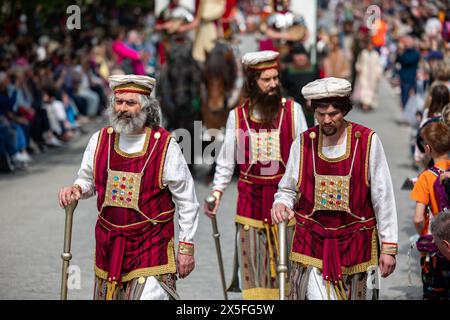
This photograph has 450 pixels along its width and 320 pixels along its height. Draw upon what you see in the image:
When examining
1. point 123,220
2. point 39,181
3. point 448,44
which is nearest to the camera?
point 123,220

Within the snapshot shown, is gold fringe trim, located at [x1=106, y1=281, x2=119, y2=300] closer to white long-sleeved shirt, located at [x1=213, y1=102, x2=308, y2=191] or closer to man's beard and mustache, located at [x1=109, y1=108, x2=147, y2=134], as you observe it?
man's beard and mustache, located at [x1=109, y1=108, x2=147, y2=134]

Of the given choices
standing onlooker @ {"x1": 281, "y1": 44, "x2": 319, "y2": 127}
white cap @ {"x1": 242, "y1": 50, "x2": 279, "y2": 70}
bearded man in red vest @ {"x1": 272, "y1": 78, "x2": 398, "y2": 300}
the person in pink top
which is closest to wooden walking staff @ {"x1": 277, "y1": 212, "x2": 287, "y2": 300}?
bearded man in red vest @ {"x1": 272, "y1": 78, "x2": 398, "y2": 300}

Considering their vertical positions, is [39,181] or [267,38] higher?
[267,38]

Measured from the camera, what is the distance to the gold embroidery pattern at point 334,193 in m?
6.23

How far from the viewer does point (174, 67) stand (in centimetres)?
1408

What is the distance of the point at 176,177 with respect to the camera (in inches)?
247

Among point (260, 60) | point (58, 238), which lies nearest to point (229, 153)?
point (260, 60)

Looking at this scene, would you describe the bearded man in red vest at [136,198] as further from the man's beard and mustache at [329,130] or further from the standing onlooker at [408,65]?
the standing onlooker at [408,65]

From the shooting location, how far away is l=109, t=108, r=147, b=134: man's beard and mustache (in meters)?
6.33

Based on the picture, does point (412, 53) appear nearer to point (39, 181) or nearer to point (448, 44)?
point (448, 44)

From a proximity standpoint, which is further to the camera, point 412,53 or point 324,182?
point 412,53

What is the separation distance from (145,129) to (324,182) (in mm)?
1021

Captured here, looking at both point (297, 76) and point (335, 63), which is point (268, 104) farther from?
point (335, 63)

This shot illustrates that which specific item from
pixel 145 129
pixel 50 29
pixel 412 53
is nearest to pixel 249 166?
pixel 145 129
